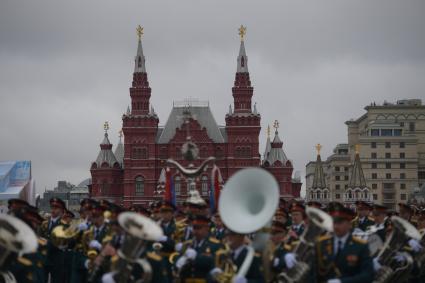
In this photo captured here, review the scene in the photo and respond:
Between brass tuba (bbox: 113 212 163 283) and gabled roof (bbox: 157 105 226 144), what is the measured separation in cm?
6906

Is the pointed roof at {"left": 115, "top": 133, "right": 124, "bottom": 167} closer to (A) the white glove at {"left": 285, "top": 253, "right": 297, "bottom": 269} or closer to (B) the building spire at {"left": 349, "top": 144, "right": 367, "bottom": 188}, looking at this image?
(B) the building spire at {"left": 349, "top": 144, "right": 367, "bottom": 188}

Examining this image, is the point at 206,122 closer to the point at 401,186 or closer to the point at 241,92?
the point at 241,92

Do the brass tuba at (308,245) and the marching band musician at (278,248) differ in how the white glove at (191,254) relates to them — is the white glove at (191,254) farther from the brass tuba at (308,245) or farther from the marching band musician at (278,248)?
the brass tuba at (308,245)

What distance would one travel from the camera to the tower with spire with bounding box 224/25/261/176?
75875 millimetres

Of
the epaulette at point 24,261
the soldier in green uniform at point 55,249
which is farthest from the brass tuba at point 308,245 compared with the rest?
the soldier in green uniform at point 55,249

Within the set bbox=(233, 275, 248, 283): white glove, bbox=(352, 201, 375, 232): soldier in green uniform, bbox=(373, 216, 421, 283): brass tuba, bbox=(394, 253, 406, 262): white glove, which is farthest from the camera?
bbox=(352, 201, 375, 232): soldier in green uniform

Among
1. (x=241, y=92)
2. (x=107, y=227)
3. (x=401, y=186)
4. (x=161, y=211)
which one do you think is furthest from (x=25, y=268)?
(x=401, y=186)

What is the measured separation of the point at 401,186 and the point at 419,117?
14.1m

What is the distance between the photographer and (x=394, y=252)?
9797 mm

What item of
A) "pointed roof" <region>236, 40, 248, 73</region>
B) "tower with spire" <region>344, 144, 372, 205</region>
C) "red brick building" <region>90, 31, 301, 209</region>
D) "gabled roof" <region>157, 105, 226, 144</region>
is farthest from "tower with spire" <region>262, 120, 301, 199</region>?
"tower with spire" <region>344, 144, 372, 205</region>

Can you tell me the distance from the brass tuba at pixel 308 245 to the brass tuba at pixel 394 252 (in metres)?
1.24

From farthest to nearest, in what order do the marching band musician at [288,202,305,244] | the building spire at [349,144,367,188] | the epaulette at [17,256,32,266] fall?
the building spire at [349,144,367,188]
the marching band musician at [288,202,305,244]
the epaulette at [17,256,32,266]

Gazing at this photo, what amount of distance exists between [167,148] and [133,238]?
6931 cm

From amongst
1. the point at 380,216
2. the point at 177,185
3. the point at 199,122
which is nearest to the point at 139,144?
the point at 177,185
